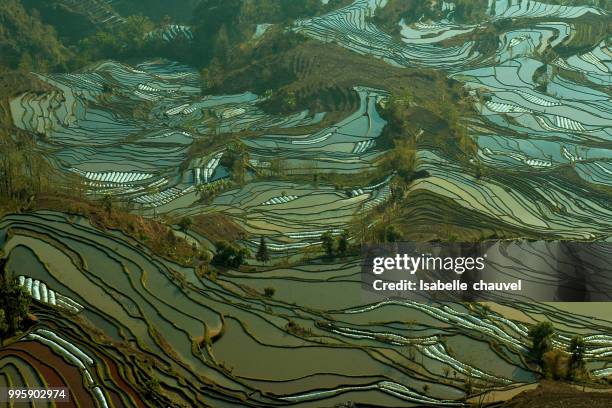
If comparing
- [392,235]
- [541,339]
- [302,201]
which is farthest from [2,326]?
[302,201]

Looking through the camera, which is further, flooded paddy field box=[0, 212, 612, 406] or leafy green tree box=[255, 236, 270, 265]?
leafy green tree box=[255, 236, 270, 265]

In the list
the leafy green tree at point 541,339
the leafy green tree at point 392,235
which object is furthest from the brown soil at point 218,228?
the leafy green tree at point 541,339


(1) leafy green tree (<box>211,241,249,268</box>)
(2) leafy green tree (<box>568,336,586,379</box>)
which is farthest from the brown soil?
(2) leafy green tree (<box>568,336,586,379</box>)

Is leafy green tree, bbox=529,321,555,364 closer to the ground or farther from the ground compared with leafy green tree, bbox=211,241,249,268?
closer to the ground

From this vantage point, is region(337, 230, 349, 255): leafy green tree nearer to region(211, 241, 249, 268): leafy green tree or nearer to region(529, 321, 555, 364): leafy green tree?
region(211, 241, 249, 268): leafy green tree

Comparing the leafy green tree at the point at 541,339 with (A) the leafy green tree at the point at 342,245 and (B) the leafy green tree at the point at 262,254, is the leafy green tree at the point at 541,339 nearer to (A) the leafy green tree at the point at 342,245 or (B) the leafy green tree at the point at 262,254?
(A) the leafy green tree at the point at 342,245

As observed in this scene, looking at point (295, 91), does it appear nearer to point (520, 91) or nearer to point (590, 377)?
point (520, 91)

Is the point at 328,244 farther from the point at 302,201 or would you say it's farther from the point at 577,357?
the point at 577,357

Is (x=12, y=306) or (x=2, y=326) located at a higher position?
(x=12, y=306)
